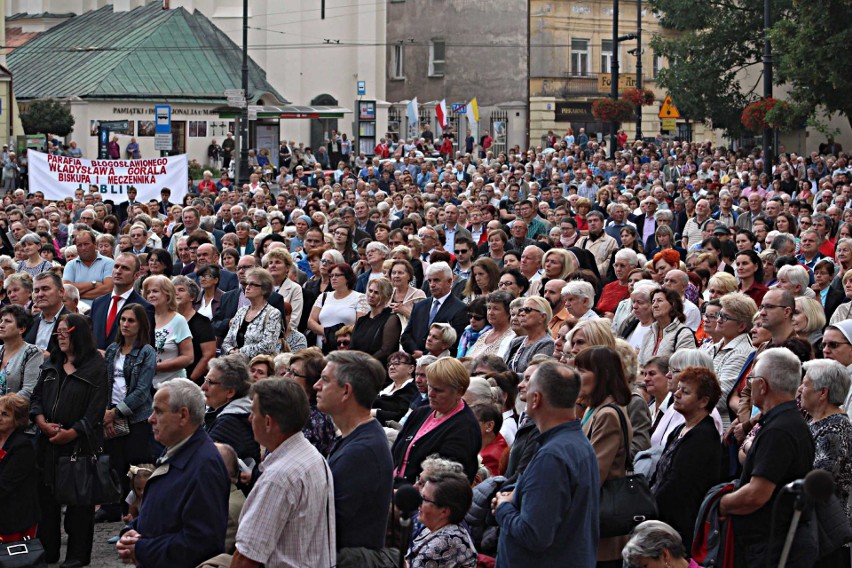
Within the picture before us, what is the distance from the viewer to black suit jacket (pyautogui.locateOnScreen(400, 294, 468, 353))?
12.6 m

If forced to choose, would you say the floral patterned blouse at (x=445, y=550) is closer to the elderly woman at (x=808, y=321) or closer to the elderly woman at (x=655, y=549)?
the elderly woman at (x=655, y=549)

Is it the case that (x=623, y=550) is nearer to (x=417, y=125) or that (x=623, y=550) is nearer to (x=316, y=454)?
(x=316, y=454)

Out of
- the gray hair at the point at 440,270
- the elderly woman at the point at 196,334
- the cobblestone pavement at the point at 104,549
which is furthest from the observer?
the gray hair at the point at 440,270

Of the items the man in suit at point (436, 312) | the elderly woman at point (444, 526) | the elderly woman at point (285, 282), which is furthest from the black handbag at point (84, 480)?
the elderly woman at point (285, 282)

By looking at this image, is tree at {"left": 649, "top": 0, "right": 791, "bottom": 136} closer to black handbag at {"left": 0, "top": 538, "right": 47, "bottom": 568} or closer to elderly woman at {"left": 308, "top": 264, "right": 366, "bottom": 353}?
elderly woman at {"left": 308, "top": 264, "right": 366, "bottom": 353}

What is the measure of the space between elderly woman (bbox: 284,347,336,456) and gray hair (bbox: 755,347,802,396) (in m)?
2.46

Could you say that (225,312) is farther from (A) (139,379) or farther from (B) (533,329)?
(B) (533,329)

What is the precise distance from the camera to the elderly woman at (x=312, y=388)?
8.35 meters

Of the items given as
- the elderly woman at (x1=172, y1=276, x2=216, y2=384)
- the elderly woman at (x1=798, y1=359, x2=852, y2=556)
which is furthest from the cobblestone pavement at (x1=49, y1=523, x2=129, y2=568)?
the elderly woman at (x1=798, y1=359, x2=852, y2=556)

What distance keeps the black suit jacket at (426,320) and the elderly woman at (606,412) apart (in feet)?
16.9

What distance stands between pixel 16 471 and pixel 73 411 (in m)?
0.75

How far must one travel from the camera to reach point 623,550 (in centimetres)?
663

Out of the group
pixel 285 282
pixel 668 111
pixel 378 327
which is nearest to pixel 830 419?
pixel 378 327

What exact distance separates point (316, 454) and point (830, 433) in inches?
115
